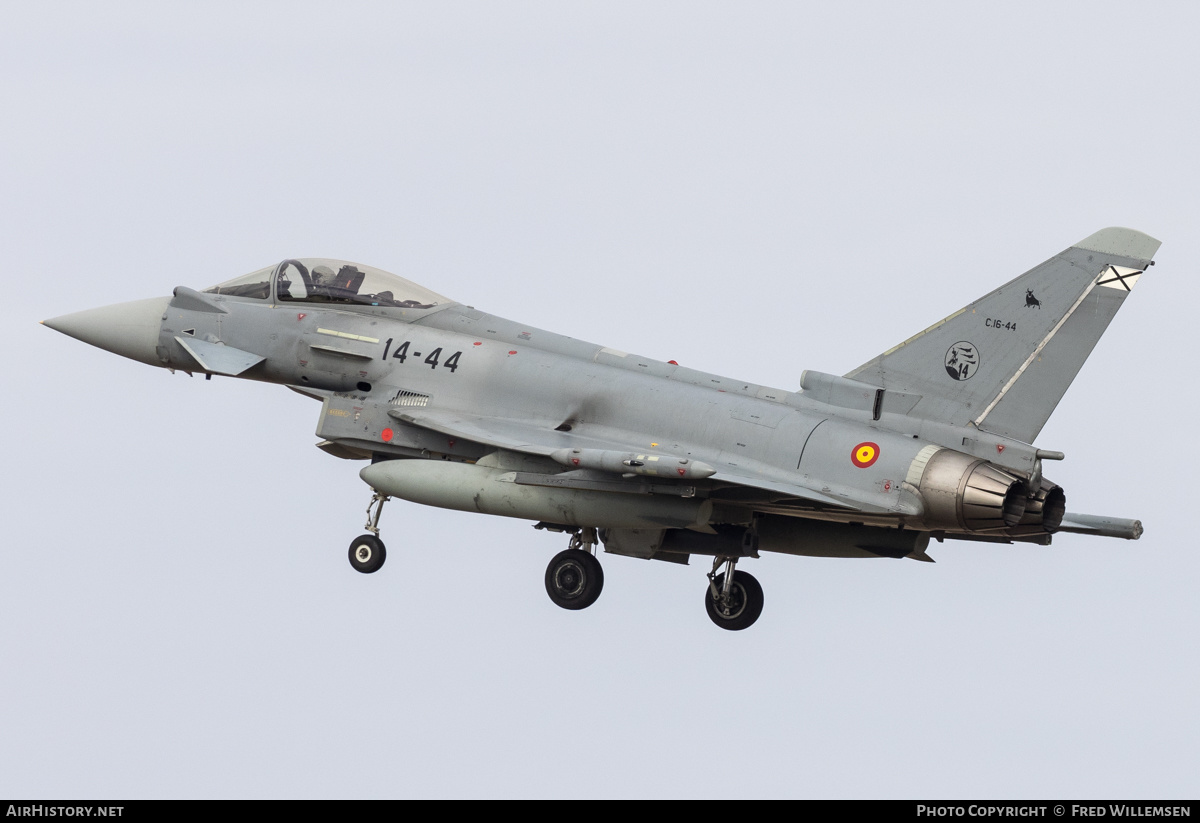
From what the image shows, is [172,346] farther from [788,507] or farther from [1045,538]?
[1045,538]

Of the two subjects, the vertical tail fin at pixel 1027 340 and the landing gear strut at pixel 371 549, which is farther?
the landing gear strut at pixel 371 549

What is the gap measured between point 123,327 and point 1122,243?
12.8 metres

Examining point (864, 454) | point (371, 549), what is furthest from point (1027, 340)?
point (371, 549)

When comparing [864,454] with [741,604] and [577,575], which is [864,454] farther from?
[577,575]

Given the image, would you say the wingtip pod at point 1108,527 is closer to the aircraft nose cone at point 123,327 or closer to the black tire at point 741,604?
the black tire at point 741,604

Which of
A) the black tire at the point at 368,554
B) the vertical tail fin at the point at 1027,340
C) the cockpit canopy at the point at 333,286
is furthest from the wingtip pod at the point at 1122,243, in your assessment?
the black tire at the point at 368,554

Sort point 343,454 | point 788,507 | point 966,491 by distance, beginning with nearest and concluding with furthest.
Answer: point 966,491
point 788,507
point 343,454

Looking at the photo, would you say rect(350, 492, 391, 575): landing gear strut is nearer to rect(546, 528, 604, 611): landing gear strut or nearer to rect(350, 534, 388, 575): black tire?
rect(350, 534, 388, 575): black tire

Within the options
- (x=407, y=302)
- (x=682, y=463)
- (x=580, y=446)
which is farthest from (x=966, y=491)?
(x=407, y=302)

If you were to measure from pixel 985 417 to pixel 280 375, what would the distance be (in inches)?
361

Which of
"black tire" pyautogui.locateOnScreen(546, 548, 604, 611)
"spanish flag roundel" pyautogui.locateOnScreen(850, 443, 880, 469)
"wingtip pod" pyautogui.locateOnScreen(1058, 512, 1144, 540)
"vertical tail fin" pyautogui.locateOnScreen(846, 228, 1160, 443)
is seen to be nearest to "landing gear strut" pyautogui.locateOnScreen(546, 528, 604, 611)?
"black tire" pyautogui.locateOnScreen(546, 548, 604, 611)

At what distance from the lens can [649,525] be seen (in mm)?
22125

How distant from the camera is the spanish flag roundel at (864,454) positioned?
69.5 ft

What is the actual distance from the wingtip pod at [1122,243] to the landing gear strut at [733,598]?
5771 millimetres
